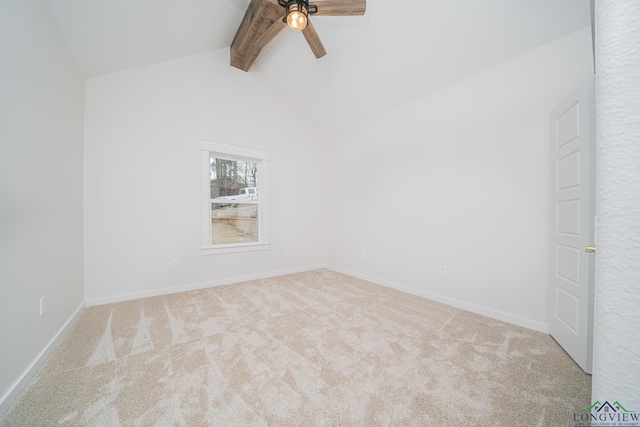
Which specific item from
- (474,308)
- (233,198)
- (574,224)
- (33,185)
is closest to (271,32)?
(233,198)

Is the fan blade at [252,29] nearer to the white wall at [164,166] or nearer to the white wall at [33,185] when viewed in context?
the white wall at [164,166]

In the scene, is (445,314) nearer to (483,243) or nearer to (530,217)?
(483,243)

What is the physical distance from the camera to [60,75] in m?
1.97

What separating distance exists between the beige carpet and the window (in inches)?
46.9

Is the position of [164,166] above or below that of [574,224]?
above

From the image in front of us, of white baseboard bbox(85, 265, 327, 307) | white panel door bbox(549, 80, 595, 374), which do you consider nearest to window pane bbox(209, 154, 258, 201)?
white baseboard bbox(85, 265, 327, 307)

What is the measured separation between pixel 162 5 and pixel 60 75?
1.07 meters

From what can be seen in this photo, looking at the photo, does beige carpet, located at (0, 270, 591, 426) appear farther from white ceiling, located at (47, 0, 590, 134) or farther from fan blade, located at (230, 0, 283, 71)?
fan blade, located at (230, 0, 283, 71)

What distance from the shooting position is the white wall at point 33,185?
1318 millimetres

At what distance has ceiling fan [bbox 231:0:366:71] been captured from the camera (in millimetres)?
1877

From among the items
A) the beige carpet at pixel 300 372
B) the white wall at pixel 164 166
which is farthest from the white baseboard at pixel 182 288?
the beige carpet at pixel 300 372

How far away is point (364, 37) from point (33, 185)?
3.12 m

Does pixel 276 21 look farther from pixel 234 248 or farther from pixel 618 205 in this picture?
pixel 618 205

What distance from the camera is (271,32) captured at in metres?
2.56
